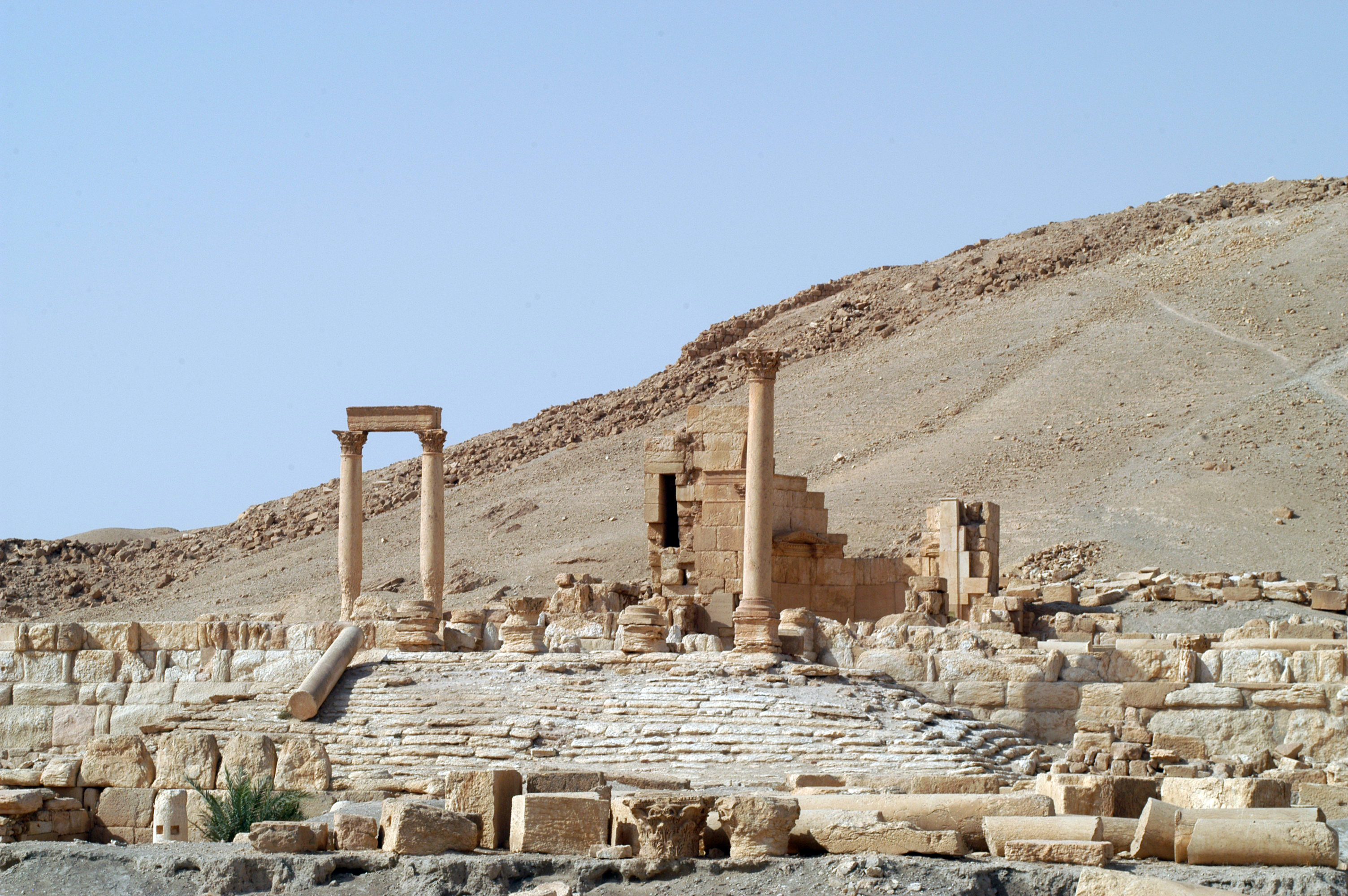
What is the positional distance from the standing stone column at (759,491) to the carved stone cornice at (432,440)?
21.8 feet

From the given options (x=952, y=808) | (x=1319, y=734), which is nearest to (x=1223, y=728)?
(x=1319, y=734)

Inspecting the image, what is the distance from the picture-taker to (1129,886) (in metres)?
8.62

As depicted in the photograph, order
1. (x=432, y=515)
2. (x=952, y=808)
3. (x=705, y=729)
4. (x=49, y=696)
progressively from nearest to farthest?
(x=952, y=808) → (x=705, y=729) → (x=49, y=696) → (x=432, y=515)

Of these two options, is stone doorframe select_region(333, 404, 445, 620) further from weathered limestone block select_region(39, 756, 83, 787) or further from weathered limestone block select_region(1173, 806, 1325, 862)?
weathered limestone block select_region(1173, 806, 1325, 862)

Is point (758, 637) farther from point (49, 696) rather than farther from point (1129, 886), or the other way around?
point (1129, 886)

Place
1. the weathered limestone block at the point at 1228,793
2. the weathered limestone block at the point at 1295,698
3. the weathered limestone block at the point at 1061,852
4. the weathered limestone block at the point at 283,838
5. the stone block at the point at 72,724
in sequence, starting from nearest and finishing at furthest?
the weathered limestone block at the point at 1061,852, the weathered limestone block at the point at 283,838, the weathered limestone block at the point at 1228,793, the weathered limestone block at the point at 1295,698, the stone block at the point at 72,724

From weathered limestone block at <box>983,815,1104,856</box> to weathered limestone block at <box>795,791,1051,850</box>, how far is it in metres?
0.24

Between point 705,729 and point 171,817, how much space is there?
200 inches

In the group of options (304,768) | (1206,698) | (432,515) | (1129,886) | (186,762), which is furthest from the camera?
(432,515)

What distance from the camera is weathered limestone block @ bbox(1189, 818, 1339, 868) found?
31.1 ft

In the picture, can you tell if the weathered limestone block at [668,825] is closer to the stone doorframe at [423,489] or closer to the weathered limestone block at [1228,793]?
the weathered limestone block at [1228,793]

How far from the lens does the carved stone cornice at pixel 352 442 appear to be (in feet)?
88.3

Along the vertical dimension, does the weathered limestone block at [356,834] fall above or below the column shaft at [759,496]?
below

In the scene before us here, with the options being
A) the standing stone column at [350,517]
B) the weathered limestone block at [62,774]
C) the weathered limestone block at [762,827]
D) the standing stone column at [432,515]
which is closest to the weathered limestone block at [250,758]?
the weathered limestone block at [62,774]
